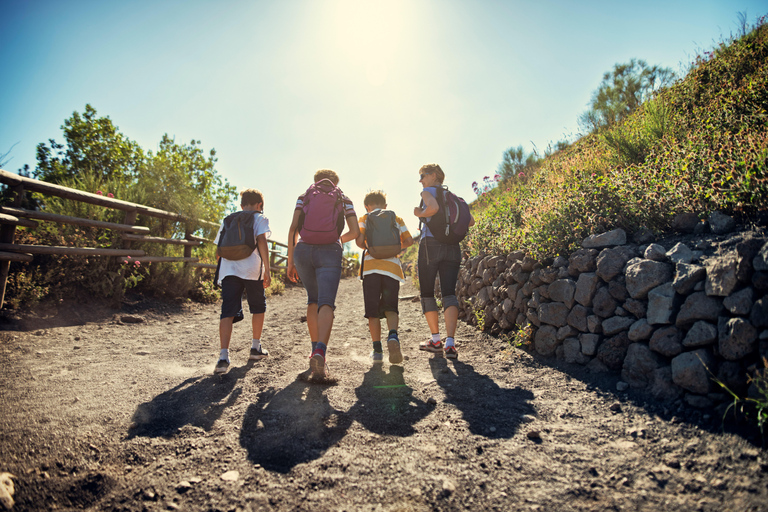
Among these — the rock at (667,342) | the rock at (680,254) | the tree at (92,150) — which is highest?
the tree at (92,150)

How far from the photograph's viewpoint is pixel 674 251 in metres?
2.66

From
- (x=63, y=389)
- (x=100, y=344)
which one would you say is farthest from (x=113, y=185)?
(x=63, y=389)

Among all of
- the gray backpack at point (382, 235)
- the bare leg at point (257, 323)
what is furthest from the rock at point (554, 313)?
the bare leg at point (257, 323)

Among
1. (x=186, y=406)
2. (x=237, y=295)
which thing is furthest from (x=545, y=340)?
(x=186, y=406)

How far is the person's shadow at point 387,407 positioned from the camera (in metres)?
2.29

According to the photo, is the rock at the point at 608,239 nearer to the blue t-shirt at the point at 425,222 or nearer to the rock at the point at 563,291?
the rock at the point at 563,291

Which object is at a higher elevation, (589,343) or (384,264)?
(384,264)

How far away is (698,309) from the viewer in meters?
2.26

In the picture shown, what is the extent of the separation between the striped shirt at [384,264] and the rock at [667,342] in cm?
213

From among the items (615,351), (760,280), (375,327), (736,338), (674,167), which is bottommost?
(375,327)

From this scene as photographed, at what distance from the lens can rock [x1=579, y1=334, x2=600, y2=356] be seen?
10.1ft

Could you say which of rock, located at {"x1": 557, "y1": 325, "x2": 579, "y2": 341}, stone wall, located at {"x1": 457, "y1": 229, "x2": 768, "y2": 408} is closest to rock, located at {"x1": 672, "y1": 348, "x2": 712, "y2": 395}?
stone wall, located at {"x1": 457, "y1": 229, "x2": 768, "y2": 408}

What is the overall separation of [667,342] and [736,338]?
0.44 m

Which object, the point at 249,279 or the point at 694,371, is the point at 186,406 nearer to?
the point at 249,279
